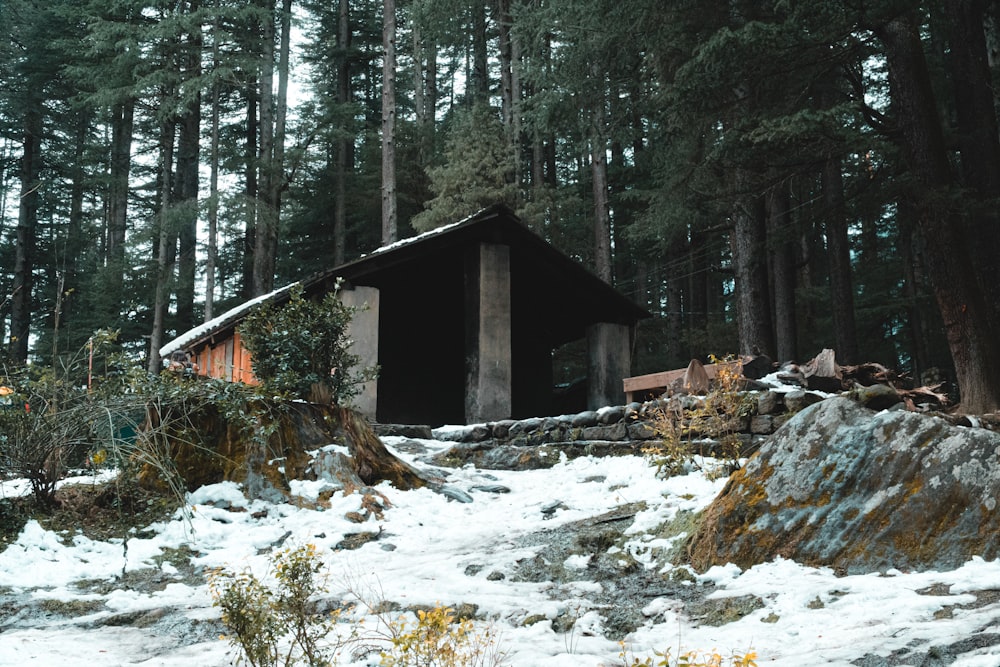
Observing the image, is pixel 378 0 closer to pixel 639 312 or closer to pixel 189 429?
pixel 639 312

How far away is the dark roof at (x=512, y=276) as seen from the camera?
11.6m

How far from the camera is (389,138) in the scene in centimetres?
2025

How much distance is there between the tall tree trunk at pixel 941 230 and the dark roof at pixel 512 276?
557 cm

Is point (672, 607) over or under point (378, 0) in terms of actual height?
under

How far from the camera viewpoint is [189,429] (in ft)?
22.2

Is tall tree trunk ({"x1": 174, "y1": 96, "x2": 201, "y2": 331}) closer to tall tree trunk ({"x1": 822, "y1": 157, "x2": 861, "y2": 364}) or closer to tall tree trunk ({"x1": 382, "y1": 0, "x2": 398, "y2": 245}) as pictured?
tall tree trunk ({"x1": 382, "y1": 0, "x2": 398, "y2": 245})

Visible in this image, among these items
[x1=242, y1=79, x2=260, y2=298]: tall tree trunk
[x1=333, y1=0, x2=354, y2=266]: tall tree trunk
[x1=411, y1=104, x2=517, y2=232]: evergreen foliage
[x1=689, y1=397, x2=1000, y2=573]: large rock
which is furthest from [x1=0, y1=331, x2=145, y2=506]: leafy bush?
[x1=242, y1=79, x2=260, y2=298]: tall tree trunk

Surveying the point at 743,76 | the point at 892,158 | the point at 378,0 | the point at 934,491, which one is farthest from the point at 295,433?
the point at 378,0

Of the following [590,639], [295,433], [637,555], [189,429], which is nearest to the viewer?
[590,639]

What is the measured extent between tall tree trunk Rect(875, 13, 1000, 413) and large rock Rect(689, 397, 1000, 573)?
4341 millimetres

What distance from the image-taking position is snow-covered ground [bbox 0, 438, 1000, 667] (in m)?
3.19

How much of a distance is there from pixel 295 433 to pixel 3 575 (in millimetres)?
2713

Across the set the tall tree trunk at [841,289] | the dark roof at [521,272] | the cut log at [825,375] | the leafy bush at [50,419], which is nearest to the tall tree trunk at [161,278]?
the dark roof at [521,272]

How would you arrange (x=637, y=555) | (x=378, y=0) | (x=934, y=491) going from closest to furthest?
(x=934, y=491), (x=637, y=555), (x=378, y=0)
